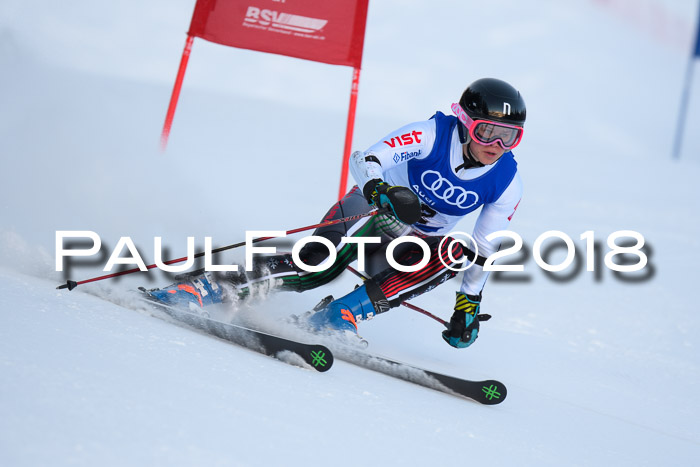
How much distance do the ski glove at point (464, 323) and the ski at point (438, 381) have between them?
53 cm

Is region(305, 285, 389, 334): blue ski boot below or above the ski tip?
below

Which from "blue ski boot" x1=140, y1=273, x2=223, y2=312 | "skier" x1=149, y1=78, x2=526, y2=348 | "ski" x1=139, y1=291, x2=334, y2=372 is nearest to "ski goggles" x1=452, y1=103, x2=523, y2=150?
"skier" x1=149, y1=78, x2=526, y2=348

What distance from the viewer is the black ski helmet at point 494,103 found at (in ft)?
10.4

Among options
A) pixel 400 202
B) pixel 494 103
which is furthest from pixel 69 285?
pixel 494 103

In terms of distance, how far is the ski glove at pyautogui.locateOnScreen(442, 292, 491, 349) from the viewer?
354cm

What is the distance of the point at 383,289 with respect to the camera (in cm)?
344

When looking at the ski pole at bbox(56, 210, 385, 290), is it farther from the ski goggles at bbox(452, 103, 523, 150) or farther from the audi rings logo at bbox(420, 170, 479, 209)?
the ski goggles at bbox(452, 103, 523, 150)

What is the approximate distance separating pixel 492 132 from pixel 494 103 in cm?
13

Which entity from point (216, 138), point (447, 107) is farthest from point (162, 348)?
point (447, 107)

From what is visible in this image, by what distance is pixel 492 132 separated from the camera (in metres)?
3.20

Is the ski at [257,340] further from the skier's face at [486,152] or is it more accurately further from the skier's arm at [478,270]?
the skier's face at [486,152]

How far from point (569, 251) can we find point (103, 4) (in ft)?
49.9

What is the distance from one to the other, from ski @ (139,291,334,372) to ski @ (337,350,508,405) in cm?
37

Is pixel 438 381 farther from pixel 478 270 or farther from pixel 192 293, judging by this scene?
pixel 192 293
